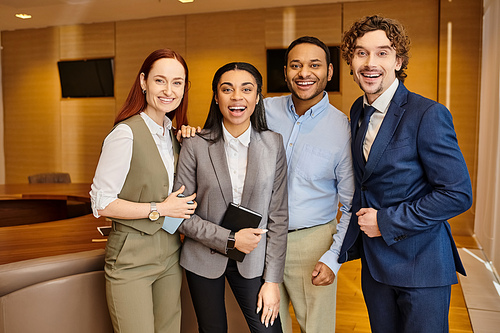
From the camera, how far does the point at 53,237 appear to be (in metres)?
2.59

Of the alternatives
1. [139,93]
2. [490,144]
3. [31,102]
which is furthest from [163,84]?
→ [31,102]

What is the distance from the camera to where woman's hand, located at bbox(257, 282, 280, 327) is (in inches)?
71.6

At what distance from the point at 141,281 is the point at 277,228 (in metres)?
0.61

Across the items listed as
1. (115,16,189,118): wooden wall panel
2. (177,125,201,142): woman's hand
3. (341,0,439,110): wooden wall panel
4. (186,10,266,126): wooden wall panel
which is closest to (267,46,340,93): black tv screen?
(186,10,266,126): wooden wall panel

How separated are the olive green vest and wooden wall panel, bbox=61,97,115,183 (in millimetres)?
6299

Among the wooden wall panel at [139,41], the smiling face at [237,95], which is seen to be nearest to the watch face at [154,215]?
the smiling face at [237,95]

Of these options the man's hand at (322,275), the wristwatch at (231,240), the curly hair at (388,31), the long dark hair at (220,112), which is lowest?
the man's hand at (322,275)

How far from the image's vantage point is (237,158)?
190 centimetres

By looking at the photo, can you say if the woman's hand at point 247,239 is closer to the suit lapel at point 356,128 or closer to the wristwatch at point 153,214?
the wristwatch at point 153,214

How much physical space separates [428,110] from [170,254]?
47.7 inches

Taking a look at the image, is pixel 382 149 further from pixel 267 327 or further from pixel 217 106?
pixel 267 327

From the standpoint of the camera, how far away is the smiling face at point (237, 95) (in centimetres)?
185

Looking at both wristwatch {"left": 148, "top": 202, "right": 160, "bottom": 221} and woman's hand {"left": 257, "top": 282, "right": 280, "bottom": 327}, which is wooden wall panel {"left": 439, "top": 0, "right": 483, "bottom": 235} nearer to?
woman's hand {"left": 257, "top": 282, "right": 280, "bottom": 327}

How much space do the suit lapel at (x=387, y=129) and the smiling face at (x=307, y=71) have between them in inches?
17.6
